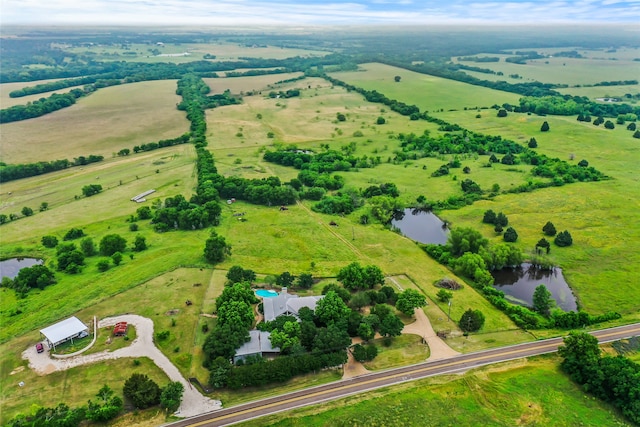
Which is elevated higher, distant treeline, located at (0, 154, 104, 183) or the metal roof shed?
the metal roof shed

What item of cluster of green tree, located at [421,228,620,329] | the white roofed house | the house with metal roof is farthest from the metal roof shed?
cluster of green tree, located at [421,228,620,329]

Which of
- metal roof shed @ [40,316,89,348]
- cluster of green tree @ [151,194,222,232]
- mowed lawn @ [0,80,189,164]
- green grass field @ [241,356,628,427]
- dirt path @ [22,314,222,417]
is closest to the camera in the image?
green grass field @ [241,356,628,427]

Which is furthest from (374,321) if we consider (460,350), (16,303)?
(16,303)

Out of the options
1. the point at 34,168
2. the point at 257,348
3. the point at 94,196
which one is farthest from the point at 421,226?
the point at 34,168

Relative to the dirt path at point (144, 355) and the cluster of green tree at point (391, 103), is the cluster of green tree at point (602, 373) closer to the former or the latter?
the dirt path at point (144, 355)

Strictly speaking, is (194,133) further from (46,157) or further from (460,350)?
(460,350)

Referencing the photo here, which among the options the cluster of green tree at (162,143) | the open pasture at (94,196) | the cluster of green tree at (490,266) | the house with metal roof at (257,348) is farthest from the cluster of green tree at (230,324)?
the cluster of green tree at (162,143)

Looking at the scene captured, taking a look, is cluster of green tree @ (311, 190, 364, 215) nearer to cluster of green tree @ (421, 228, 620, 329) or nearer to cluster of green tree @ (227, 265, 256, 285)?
cluster of green tree @ (421, 228, 620, 329)
